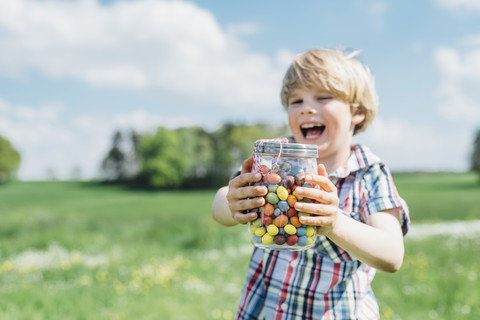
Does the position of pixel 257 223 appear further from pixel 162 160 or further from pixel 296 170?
pixel 162 160

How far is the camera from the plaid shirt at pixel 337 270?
1.87 m

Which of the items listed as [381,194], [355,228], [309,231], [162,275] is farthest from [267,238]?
[162,275]

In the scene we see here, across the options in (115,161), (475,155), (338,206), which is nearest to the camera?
(338,206)

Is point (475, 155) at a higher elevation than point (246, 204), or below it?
below

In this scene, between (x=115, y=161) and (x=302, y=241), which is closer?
(x=302, y=241)

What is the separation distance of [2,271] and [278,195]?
673cm

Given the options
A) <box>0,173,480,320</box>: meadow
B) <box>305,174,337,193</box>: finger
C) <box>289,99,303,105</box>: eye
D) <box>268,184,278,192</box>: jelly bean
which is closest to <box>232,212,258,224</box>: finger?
<box>268,184,278,192</box>: jelly bean

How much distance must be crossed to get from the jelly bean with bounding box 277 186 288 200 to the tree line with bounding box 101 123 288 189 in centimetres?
4121

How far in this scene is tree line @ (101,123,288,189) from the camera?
4441 centimetres

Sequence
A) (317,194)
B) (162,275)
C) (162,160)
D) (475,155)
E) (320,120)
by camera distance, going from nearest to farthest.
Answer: (317,194) < (320,120) < (162,275) < (475,155) < (162,160)

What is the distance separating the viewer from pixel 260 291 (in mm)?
2041

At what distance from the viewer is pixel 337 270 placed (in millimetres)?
1875

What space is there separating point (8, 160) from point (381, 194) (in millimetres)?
59737

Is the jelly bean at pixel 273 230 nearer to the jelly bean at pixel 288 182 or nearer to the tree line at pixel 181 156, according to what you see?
the jelly bean at pixel 288 182
